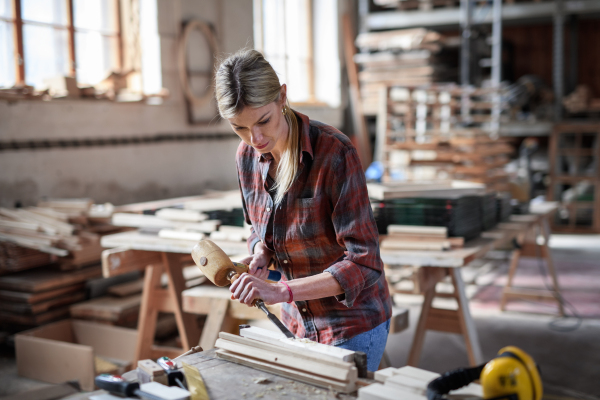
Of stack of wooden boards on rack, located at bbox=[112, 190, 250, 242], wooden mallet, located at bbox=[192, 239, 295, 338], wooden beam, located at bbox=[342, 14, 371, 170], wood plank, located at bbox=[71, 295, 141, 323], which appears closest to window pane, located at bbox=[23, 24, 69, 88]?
wood plank, located at bbox=[71, 295, 141, 323]

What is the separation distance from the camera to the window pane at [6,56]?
4867mm

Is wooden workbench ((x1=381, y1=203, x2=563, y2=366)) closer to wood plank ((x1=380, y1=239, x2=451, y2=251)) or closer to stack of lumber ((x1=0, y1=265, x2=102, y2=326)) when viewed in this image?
wood plank ((x1=380, y1=239, x2=451, y2=251))

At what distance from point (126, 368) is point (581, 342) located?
3.28 meters

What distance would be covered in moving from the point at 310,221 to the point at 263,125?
322mm

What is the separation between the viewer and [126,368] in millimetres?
3672

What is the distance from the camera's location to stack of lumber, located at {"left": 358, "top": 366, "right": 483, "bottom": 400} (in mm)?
1318

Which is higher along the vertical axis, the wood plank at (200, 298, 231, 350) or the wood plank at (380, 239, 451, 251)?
the wood plank at (380, 239, 451, 251)

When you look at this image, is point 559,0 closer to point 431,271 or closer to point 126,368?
point 431,271

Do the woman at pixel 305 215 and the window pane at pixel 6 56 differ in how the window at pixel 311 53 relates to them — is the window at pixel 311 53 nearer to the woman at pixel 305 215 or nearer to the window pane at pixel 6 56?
the window pane at pixel 6 56

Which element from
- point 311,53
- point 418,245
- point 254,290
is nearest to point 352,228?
point 254,290

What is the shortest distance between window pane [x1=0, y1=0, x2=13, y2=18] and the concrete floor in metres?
2.66

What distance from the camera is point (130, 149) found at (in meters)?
5.84

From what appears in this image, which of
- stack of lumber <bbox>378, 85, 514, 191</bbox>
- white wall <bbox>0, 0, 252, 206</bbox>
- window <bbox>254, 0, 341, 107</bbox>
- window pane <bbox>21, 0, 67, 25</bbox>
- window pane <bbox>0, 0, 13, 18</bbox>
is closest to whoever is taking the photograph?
white wall <bbox>0, 0, 252, 206</bbox>

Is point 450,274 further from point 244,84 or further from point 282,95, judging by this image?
point 244,84
